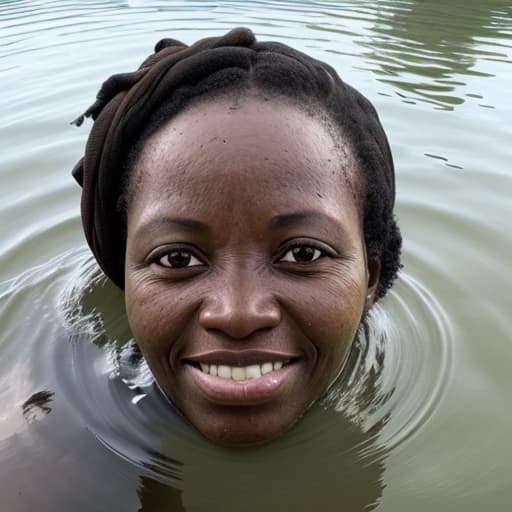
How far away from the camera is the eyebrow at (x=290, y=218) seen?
1.85 metres

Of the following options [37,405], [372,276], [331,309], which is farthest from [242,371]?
[37,405]

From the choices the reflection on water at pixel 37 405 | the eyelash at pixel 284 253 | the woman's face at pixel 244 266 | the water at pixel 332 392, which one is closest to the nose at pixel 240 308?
the woman's face at pixel 244 266

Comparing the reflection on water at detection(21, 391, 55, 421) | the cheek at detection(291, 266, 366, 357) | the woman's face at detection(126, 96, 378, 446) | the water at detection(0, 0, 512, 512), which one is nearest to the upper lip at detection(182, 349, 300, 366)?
the woman's face at detection(126, 96, 378, 446)

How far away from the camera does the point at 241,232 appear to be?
1836 millimetres

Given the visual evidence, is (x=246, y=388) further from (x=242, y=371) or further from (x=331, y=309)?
(x=331, y=309)

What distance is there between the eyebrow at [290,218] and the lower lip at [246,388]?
43 cm

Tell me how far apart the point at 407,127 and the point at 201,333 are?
13.5 feet

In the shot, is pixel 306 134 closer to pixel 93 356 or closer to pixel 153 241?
pixel 153 241

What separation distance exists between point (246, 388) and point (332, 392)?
0.85 metres

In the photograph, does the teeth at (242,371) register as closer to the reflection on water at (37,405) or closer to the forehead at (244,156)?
the forehead at (244,156)

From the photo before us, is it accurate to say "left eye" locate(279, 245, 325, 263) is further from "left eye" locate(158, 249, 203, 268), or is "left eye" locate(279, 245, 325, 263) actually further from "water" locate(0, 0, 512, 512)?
"water" locate(0, 0, 512, 512)

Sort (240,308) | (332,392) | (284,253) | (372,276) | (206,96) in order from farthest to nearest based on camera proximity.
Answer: (332,392) → (372,276) → (206,96) → (284,253) → (240,308)

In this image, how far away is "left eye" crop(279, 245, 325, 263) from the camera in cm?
191

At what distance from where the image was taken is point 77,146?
5.21 m
